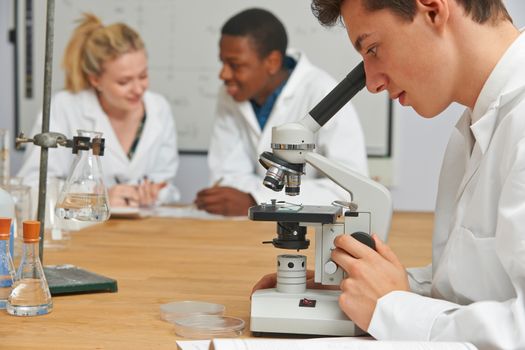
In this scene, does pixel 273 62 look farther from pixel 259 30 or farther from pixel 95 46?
pixel 95 46

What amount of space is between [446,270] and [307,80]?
2372 millimetres

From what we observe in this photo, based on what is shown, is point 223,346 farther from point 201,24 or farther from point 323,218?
point 201,24

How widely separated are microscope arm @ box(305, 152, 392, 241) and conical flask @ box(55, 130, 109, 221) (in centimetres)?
48

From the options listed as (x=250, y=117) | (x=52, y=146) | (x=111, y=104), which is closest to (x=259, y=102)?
(x=250, y=117)

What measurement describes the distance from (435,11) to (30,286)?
87cm

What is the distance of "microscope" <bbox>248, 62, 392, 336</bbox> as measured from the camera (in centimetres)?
140

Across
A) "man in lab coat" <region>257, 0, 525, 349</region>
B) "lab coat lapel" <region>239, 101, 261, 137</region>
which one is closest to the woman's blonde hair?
"lab coat lapel" <region>239, 101, 261, 137</region>

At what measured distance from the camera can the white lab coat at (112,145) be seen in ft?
11.7

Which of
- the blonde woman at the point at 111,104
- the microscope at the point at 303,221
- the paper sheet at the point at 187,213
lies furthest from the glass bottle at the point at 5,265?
the blonde woman at the point at 111,104

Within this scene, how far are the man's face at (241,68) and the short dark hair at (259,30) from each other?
0.03 m

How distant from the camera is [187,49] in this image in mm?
4715

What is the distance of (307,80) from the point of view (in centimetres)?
365

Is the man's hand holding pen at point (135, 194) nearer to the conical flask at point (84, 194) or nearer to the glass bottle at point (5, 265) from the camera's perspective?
the conical flask at point (84, 194)

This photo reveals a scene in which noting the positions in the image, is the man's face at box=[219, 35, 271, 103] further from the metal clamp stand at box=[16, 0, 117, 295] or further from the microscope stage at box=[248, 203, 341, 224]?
the microscope stage at box=[248, 203, 341, 224]
